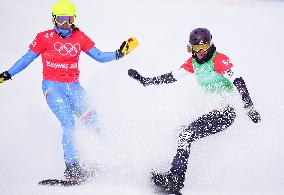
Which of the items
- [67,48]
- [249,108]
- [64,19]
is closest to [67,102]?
[67,48]

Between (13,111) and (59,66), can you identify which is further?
(13,111)

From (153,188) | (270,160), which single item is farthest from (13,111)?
(270,160)

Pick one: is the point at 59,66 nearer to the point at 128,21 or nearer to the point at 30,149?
the point at 30,149

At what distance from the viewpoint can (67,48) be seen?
18.3 feet

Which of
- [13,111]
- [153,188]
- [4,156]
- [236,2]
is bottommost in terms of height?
[153,188]

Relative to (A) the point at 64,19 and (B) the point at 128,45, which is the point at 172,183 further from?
(A) the point at 64,19

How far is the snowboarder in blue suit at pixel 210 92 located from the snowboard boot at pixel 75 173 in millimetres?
880

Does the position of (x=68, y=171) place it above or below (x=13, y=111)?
below

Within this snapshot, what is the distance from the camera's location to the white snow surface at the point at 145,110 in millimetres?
5387

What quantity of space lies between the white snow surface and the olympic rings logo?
4.02 feet

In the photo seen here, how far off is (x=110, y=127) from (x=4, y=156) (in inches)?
67.2

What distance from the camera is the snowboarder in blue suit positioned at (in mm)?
4797

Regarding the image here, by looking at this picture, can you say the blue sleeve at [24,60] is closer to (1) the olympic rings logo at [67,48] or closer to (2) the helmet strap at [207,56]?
(1) the olympic rings logo at [67,48]

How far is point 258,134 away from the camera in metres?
6.82
